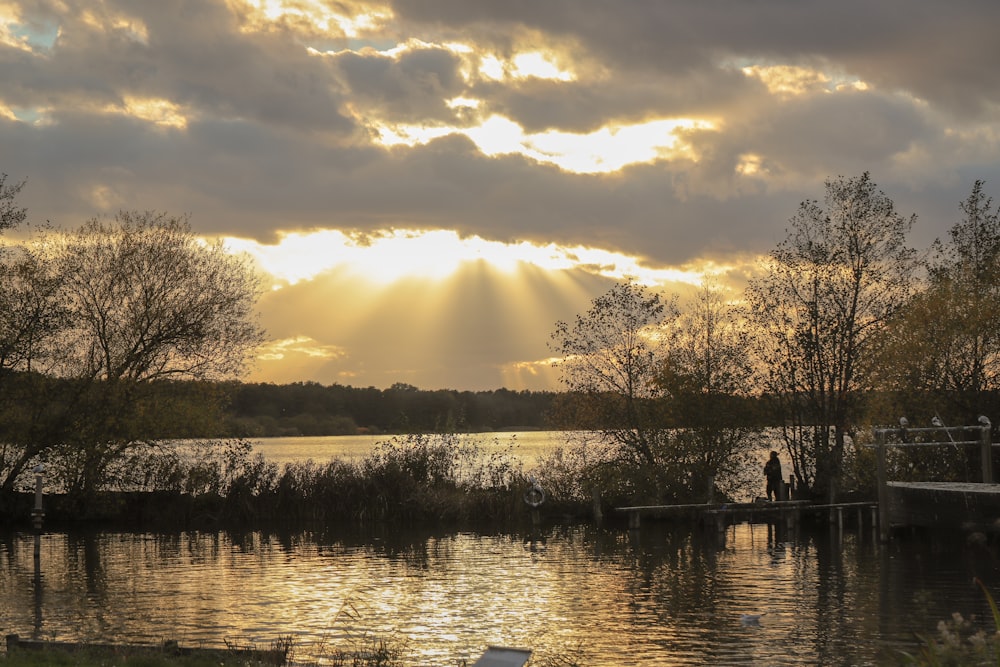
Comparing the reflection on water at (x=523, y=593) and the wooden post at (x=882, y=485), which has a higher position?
the wooden post at (x=882, y=485)

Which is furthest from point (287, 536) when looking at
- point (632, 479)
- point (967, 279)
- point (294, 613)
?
point (967, 279)

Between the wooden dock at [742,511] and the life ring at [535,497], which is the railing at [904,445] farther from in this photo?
the life ring at [535,497]

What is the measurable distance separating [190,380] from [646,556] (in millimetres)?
24039

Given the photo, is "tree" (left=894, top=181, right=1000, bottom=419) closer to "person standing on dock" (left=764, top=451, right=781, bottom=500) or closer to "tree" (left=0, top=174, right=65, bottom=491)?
"person standing on dock" (left=764, top=451, right=781, bottom=500)

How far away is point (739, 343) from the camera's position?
45.2 meters

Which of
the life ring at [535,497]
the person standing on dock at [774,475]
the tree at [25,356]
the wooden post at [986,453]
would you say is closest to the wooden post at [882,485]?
the wooden post at [986,453]

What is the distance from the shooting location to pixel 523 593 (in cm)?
2738

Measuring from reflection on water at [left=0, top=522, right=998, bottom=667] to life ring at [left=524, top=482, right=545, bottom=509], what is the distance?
14.4ft

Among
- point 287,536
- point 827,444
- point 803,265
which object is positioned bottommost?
point 287,536

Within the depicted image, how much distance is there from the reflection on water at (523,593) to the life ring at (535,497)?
4402 mm

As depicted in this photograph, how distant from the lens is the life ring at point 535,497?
4578cm

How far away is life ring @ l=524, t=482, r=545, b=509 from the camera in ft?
150

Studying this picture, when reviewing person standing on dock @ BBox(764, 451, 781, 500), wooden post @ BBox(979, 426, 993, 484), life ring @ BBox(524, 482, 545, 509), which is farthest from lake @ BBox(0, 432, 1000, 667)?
life ring @ BBox(524, 482, 545, 509)

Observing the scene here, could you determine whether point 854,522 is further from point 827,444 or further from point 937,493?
point 937,493
